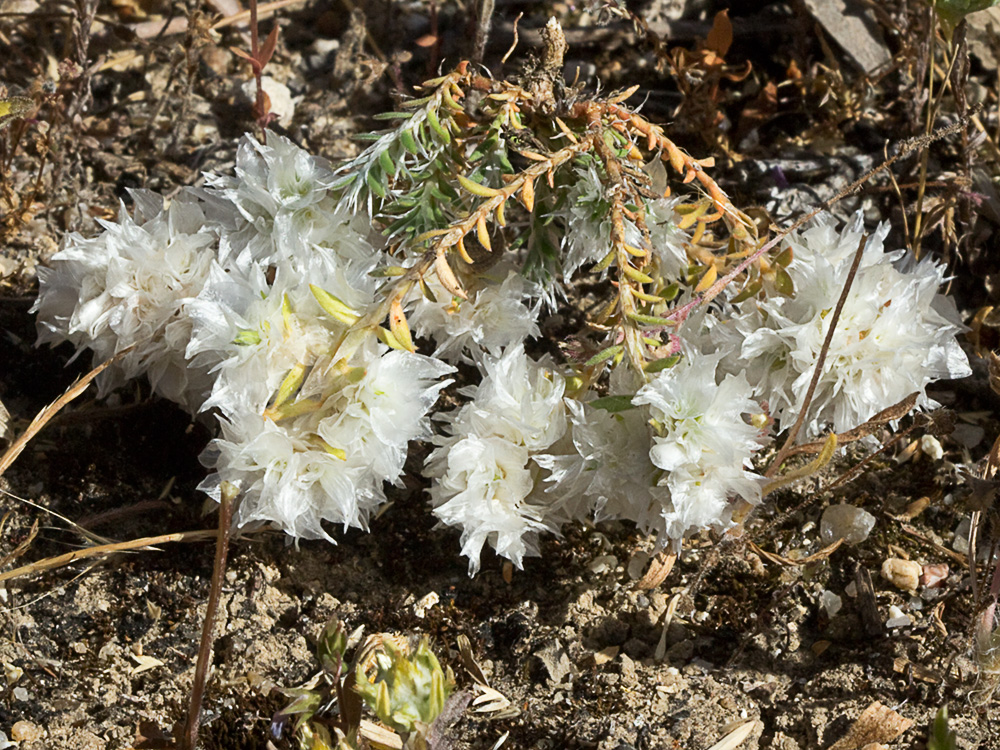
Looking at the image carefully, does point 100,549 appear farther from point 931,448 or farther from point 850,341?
point 931,448

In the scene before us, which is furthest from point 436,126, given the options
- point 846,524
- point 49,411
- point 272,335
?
point 846,524

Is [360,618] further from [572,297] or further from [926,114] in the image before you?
[926,114]

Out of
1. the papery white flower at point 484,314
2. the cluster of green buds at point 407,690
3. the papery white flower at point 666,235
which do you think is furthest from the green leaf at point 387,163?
the cluster of green buds at point 407,690

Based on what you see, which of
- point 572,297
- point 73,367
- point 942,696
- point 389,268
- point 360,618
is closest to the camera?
point 389,268

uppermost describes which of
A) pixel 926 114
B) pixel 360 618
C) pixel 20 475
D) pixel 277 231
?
pixel 277 231

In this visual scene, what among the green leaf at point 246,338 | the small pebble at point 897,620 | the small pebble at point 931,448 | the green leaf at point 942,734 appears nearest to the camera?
the green leaf at point 942,734

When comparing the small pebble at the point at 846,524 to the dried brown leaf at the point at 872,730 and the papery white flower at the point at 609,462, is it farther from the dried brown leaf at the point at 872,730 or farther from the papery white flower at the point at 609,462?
the papery white flower at the point at 609,462

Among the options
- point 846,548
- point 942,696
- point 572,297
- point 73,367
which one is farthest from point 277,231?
point 942,696
